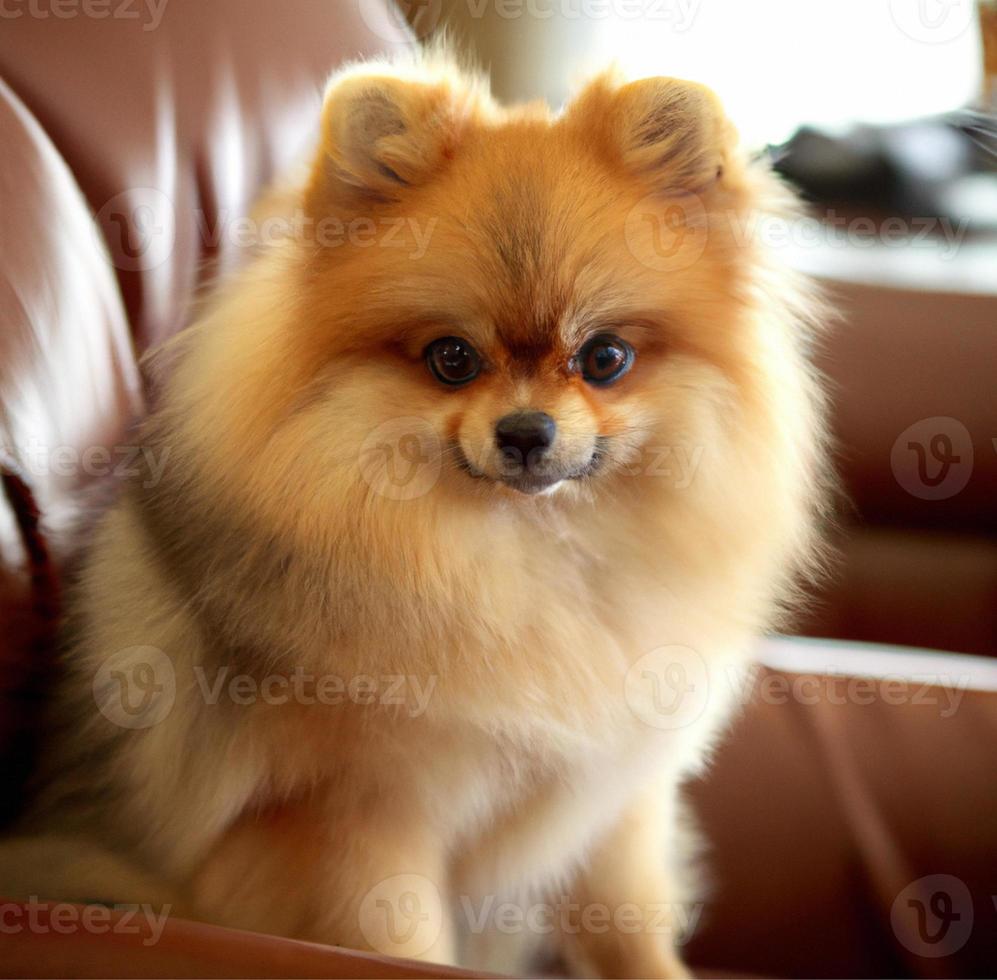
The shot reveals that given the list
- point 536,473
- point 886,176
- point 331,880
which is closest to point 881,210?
point 886,176

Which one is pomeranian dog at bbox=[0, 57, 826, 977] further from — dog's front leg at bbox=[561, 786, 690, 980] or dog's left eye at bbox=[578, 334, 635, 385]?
dog's front leg at bbox=[561, 786, 690, 980]

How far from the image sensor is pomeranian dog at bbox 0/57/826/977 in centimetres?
103

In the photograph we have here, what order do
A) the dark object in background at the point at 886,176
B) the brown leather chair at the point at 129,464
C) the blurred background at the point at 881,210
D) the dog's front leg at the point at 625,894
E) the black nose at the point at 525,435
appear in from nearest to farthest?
Result: the black nose at the point at 525,435
the brown leather chair at the point at 129,464
the dog's front leg at the point at 625,894
the blurred background at the point at 881,210
the dark object in background at the point at 886,176

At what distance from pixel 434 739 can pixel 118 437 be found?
55 cm

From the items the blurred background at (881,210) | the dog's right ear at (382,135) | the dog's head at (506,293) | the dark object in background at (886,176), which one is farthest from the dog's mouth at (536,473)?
the dark object in background at (886,176)

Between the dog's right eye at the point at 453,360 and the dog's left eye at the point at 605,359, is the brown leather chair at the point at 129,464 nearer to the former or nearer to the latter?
the dog's right eye at the point at 453,360

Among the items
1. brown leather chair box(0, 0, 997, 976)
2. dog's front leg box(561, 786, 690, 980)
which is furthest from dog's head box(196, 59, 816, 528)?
dog's front leg box(561, 786, 690, 980)

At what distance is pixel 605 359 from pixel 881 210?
145 cm

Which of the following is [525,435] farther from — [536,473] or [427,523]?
[427,523]

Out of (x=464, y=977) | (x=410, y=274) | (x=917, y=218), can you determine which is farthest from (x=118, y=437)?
(x=917, y=218)

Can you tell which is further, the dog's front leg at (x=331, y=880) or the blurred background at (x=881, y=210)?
the blurred background at (x=881, y=210)

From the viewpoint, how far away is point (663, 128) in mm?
1073

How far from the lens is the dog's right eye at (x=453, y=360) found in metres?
1.03

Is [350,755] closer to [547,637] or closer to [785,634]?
[547,637]
